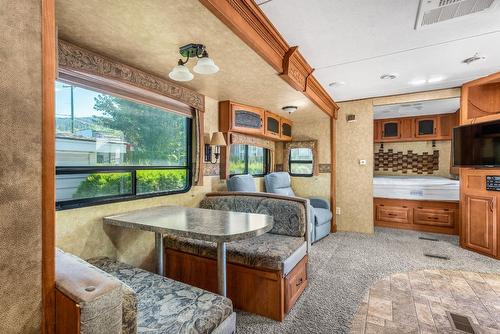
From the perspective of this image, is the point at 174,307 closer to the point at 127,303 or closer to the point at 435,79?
→ the point at 127,303

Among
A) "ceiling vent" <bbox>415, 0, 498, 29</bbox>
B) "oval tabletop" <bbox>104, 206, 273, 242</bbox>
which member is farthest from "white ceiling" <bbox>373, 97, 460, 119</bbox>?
"oval tabletop" <bbox>104, 206, 273, 242</bbox>

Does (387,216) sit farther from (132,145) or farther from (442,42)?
(132,145)

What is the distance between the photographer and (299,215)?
2305 millimetres

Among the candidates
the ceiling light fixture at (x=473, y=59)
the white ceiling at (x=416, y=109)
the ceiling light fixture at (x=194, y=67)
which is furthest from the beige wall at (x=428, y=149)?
the ceiling light fixture at (x=194, y=67)

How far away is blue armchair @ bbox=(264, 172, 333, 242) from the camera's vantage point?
3652 millimetres

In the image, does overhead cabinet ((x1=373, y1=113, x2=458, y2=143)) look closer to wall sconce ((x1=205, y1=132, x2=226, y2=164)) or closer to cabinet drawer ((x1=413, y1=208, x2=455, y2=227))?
cabinet drawer ((x1=413, y1=208, x2=455, y2=227))

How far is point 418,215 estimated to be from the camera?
4.33m

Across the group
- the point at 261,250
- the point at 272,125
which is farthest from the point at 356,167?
the point at 261,250

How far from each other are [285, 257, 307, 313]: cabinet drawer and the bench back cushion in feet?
0.99

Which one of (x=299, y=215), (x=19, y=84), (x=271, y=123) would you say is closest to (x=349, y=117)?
(x=271, y=123)

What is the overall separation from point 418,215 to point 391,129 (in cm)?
243

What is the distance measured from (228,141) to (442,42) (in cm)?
254

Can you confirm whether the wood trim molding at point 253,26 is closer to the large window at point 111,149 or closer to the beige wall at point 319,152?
the large window at point 111,149

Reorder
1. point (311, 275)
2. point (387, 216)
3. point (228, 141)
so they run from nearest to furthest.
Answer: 1. point (311, 275)
2. point (228, 141)
3. point (387, 216)
